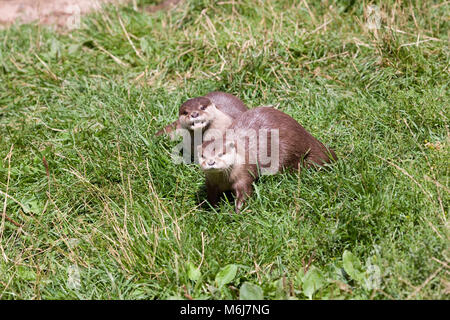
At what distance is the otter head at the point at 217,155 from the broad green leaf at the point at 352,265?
831 millimetres

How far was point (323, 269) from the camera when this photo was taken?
2299 mm

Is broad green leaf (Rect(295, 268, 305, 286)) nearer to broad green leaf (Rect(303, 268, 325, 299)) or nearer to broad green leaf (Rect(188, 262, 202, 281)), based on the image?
broad green leaf (Rect(303, 268, 325, 299))

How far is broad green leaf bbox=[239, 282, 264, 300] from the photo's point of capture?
82.9 inches

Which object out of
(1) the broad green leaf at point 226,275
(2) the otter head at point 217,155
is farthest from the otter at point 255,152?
(1) the broad green leaf at point 226,275

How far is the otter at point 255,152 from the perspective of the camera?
2.82 meters

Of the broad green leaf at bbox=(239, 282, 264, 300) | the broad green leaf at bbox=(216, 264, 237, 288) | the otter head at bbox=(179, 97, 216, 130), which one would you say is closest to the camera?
the broad green leaf at bbox=(239, 282, 264, 300)

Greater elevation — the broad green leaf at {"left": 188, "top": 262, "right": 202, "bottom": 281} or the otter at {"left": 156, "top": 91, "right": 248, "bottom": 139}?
the otter at {"left": 156, "top": 91, "right": 248, "bottom": 139}

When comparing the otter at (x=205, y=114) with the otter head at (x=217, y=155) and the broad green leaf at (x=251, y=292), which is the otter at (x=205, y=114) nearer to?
the otter head at (x=217, y=155)

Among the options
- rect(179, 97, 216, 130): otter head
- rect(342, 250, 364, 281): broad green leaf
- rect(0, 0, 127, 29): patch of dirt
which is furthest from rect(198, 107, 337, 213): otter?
rect(0, 0, 127, 29): patch of dirt

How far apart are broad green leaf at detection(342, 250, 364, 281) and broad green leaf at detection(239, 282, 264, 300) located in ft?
1.22

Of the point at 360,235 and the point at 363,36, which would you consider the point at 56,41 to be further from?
the point at 360,235

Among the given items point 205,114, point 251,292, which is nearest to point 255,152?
point 205,114

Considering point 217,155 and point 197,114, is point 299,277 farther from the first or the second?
point 197,114
